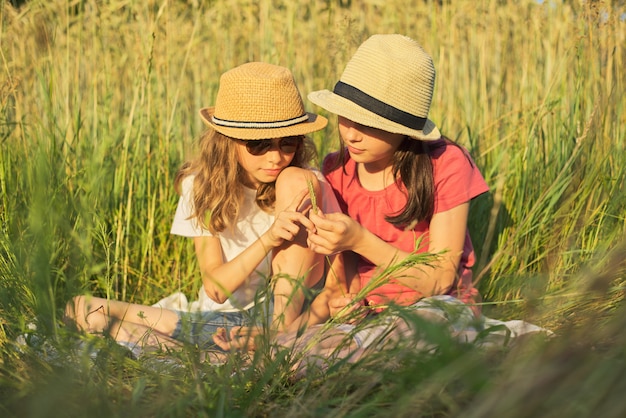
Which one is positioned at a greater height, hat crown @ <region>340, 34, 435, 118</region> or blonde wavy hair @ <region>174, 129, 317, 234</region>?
hat crown @ <region>340, 34, 435, 118</region>

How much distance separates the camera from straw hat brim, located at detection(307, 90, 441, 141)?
2033 mm

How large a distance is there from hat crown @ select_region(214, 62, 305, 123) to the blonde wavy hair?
0.13 meters

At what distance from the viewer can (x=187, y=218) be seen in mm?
2318

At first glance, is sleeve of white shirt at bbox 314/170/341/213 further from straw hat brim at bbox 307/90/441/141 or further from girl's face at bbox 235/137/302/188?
straw hat brim at bbox 307/90/441/141

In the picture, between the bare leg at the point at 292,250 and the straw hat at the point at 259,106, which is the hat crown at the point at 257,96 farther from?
the bare leg at the point at 292,250

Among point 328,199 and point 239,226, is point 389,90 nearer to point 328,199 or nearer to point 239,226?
point 328,199

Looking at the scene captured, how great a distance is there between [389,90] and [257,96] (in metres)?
0.38

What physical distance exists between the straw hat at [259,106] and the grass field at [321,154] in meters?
0.41

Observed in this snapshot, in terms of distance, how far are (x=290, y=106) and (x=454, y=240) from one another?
63cm

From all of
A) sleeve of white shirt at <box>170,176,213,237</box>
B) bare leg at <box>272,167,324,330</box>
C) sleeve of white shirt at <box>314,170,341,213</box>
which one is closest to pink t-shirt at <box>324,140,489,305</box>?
sleeve of white shirt at <box>314,170,341,213</box>

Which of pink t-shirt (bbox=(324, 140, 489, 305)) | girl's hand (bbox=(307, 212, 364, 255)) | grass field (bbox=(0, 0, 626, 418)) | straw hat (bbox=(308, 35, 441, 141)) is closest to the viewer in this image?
grass field (bbox=(0, 0, 626, 418))

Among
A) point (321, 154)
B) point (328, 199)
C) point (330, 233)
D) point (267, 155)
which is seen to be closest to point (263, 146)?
point (267, 155)

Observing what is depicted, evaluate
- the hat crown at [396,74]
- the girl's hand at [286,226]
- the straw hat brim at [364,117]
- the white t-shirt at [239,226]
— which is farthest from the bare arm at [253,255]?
the hat crown at [396,74]

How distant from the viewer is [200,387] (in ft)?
4.48
